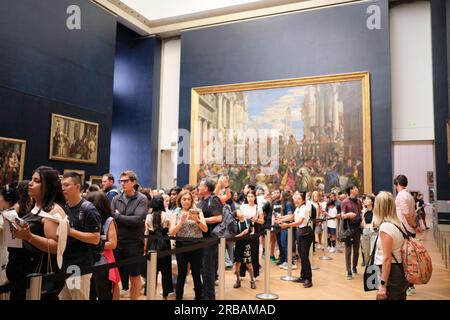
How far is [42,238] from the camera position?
2.94m

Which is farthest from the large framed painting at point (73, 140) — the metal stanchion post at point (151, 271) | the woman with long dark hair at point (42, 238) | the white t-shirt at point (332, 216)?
the woman with long dark hair at point (42, 238)

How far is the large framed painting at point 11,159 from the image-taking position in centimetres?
1183

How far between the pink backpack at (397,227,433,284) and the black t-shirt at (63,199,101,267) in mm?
2811

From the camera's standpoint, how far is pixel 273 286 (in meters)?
7.00

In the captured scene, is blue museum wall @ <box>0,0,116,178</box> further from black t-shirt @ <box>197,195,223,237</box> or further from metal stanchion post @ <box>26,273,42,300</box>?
metal stanchion post @ <box>26,273,42,300</box>

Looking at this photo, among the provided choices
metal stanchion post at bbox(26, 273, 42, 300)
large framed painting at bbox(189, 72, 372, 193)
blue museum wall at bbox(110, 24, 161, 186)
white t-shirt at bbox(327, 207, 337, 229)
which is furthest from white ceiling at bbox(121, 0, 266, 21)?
metal stanchion post at bbox(26, 273, 42, 300)

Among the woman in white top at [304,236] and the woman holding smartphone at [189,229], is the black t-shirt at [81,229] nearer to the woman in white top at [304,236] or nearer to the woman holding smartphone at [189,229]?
the woman holding smartphone at [189,229]

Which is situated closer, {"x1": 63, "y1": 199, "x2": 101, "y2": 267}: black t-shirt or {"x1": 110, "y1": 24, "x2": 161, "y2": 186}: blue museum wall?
{"x1": 63, "y1": 199, "x2": 101, "y2": 267}: black t-shirt

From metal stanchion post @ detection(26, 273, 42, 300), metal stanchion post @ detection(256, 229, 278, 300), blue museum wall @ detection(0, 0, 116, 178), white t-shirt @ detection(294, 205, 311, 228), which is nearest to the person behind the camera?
Result: metal stanchion post @ detection(26, 273, 42, 300)

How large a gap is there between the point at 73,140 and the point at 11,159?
2.80 metres

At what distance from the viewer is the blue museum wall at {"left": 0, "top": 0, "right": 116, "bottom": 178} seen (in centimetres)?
1253

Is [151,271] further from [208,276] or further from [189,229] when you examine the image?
[208,276]

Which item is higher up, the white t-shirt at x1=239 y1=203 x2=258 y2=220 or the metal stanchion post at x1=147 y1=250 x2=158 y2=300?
the white t-shirt at x1=239 y1=203 x2=258 y2=220

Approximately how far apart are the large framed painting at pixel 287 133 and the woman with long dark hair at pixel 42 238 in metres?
13.1
